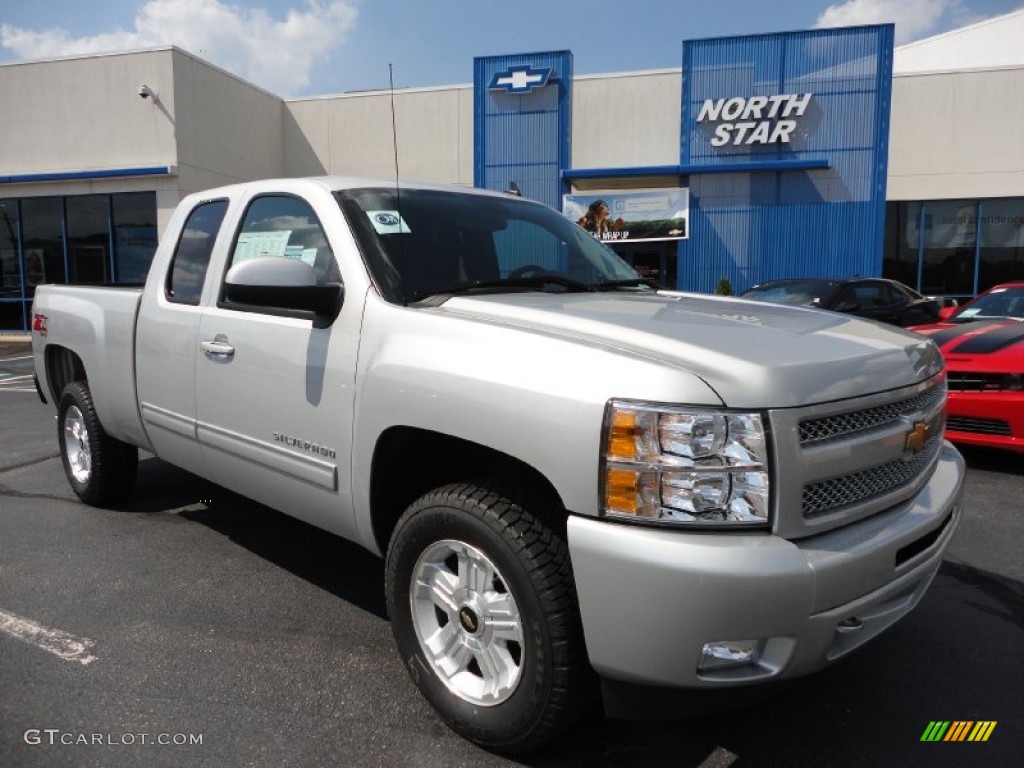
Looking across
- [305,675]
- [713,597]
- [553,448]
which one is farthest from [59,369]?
[713,597]

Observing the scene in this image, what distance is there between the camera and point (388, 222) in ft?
10.1

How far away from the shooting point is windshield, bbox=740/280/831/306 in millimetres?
9992

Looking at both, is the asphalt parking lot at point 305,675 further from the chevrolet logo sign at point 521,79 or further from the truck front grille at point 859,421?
the chevrolet logo sign at point 521,79

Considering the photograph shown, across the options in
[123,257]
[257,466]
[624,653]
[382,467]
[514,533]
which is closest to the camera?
[624,653]

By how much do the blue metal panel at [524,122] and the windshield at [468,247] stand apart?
51.9ft

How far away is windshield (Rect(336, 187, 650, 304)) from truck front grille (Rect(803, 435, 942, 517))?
56.8 inches

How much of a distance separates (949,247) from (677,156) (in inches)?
287

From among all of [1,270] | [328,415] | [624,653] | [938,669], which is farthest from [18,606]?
[1,270]

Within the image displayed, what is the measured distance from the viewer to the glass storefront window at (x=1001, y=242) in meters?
18.9

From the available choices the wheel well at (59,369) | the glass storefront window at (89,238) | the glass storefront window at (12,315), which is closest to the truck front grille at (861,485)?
the wheel well at (59,369)

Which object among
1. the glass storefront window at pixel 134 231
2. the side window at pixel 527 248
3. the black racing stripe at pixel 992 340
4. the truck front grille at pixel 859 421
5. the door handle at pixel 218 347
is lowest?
the black racing stripe at pixel 992 340

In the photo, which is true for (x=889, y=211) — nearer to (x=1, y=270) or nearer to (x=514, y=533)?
(x=514, y=533)

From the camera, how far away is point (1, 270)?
19922mm

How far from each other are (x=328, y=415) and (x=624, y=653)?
1.40m
